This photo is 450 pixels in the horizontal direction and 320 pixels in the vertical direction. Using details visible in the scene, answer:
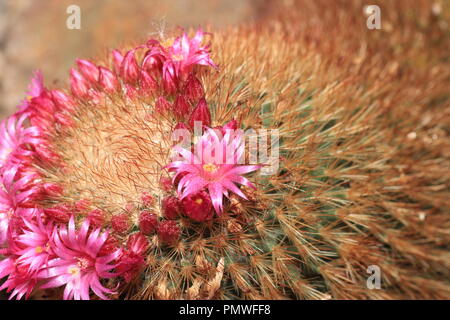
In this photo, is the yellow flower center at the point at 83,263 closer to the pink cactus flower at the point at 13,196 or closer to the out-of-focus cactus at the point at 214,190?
the out-of-focus cactus at the point at 214,190

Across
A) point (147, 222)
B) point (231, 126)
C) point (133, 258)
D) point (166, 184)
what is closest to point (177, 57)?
point (231, 126)

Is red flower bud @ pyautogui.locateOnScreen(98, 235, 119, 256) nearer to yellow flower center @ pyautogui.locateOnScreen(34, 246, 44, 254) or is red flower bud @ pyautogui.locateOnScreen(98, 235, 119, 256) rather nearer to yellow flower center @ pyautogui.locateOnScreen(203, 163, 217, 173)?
yellow flower center @ pyautogui.locateOnScreen(34, 246, 44, 254)

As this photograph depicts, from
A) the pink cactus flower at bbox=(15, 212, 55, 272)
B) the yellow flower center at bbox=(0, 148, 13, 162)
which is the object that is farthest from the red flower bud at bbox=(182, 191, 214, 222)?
the yellow flower center at bbox=(0, 148, 13, 162)

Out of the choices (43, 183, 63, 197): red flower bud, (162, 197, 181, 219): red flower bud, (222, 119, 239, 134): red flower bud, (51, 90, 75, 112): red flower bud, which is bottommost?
(162, 197, 181, 219): red flower bud

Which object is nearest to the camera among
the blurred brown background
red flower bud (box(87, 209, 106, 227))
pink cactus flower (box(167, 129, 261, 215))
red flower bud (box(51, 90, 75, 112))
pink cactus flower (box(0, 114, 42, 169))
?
pink cactus flower (box(167, 129, 261, 215))

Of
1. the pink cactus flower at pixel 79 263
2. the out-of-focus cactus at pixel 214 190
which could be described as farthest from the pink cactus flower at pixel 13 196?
the pink cactus flower at pixel 79 263
